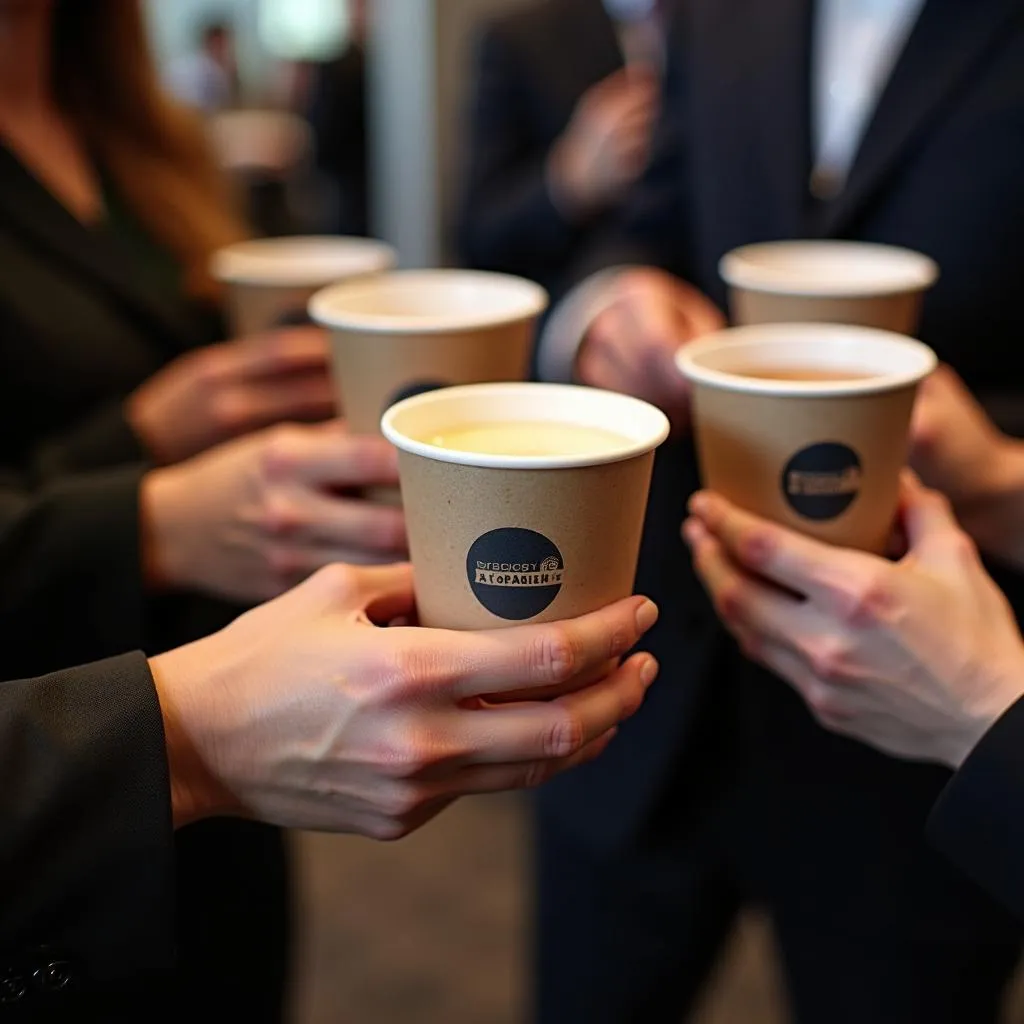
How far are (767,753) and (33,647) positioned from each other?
2.32ft

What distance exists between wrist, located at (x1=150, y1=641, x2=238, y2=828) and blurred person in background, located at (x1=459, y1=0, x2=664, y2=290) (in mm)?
1735

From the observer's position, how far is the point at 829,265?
Answer: 1.13m

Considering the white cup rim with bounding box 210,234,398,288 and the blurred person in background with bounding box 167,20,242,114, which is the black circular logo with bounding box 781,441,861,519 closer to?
the white cup rim with bounding box 210,234,398,288

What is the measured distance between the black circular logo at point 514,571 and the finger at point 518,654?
0.01m

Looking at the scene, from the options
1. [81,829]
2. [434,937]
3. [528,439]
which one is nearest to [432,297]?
[528,439]

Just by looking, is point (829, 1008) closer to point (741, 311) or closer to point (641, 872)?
point (641, 872)

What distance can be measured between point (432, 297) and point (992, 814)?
632mm

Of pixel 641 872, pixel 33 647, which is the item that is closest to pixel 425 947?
pixel 641 872

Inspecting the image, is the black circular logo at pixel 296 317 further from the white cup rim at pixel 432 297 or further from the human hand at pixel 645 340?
the human hand at pixel 645 340

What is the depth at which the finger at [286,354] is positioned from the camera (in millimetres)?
1062

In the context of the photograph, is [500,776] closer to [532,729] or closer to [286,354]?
[532,729]

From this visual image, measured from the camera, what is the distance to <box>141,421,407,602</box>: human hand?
35.4 inches

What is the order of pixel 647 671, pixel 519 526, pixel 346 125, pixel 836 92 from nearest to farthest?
1. pixel 519 526
2. pixel 647 671
3. pixel 836 92
4. pixel 346 125

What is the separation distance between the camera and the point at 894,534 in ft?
2.95
